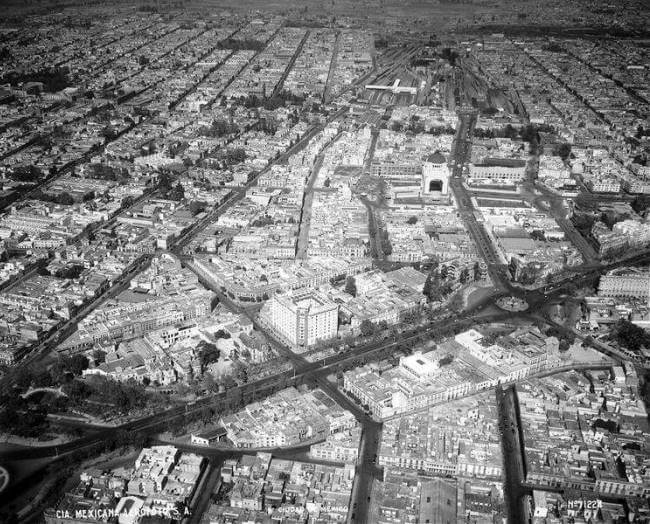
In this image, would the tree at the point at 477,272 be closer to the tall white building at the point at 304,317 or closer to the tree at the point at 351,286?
the tree at the point at 351,286

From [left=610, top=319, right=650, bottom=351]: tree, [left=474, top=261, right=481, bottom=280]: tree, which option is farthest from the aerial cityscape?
[left=474, top=261, right=481, bottom=280]: tree

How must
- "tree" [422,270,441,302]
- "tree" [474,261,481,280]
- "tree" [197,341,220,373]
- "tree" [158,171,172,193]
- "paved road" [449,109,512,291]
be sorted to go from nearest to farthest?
"tree" [197,341,220,373], "tree" [422,270,441,302], "tree" [474,261,481,280], "paved road" [449,109,512,291], "tree" [158,171,172,193]

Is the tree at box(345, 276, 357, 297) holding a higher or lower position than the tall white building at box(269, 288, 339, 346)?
lower

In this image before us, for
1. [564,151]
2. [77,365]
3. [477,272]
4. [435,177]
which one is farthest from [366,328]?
[564,151]

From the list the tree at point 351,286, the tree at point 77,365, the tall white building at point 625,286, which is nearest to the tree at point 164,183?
the tree at point 351,286

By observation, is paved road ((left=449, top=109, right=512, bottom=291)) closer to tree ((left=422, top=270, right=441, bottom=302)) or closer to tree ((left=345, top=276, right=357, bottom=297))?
tree ((left=422, top=270, right=441, bottom=302))

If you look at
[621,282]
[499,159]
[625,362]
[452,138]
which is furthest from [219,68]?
[625,362]

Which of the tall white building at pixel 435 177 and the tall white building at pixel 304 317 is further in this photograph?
the tall white building at pixel 435 177

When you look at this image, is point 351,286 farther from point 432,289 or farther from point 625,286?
point 625,286
